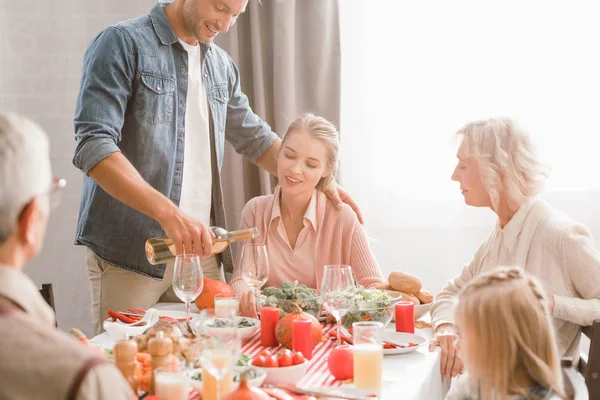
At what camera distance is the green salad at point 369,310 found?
80.2 inches

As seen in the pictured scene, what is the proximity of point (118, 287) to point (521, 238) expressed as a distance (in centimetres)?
133

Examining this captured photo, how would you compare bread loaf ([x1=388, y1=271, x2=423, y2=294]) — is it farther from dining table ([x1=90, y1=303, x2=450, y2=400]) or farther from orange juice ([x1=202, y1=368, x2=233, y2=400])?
orange juice ([x1=202, y1=368, x2=233, y2=400])

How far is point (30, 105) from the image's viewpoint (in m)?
3.67

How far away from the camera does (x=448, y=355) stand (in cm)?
196

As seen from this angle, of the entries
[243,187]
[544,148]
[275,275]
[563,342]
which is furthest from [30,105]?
[563,342]

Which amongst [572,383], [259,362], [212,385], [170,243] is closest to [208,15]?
[170,243]

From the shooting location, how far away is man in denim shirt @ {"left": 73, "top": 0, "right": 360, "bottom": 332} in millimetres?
2371

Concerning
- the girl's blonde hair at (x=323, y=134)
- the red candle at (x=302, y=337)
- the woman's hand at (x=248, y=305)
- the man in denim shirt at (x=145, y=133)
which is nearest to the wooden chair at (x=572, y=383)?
the red candle at (x=302, y=337)

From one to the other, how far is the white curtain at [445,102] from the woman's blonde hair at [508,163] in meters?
1.11

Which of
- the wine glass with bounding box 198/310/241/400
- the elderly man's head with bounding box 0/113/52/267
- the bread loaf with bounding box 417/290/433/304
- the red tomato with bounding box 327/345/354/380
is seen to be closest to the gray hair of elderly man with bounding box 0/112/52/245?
the elderly man's head with bounding box 0/113/52/267

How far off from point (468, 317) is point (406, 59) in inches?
87.4

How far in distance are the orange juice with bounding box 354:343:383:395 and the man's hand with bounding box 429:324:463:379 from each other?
41cm

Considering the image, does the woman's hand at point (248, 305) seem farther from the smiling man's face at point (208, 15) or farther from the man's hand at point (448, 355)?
the smiling man's face at point (208, 15)

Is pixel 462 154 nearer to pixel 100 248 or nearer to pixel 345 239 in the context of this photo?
pixel 345 239
